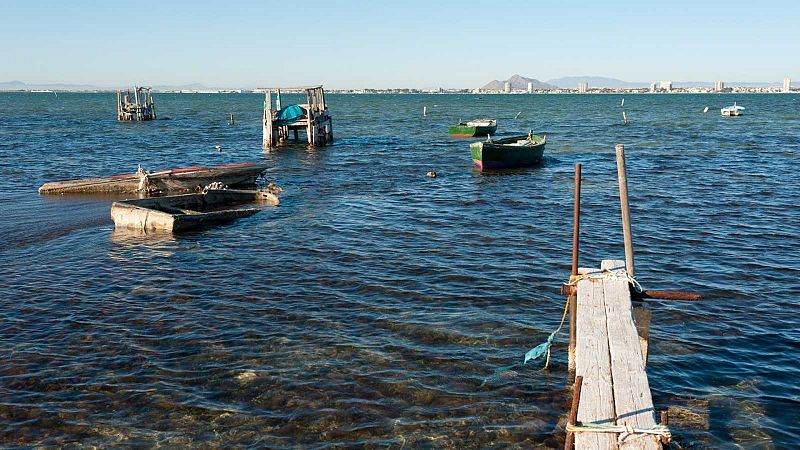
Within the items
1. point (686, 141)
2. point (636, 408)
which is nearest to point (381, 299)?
point (636, 408)

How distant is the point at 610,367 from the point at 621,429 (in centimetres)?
118

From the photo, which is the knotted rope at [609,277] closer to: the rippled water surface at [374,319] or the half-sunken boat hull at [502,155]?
the rippled water surface at [374,319]

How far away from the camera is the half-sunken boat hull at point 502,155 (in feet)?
111

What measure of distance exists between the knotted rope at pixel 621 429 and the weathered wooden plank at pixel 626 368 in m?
0.05

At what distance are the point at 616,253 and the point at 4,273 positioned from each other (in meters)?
15.8

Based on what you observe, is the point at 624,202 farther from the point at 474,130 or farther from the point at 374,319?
the point at 474,130

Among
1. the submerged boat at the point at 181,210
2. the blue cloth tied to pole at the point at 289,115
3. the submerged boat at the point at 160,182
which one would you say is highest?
the blue cloth tied to pole at the point at 289,115

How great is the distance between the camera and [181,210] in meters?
21.5

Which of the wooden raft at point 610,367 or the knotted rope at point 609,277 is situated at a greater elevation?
the knotted rope at point 609,277

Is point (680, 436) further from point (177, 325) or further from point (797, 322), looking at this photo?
point (177, 325)

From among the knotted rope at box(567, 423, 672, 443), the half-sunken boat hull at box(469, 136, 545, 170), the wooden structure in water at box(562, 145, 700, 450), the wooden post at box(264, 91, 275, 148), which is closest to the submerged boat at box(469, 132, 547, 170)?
the half-sunken boat hull at box(469, 136, 545, 170)

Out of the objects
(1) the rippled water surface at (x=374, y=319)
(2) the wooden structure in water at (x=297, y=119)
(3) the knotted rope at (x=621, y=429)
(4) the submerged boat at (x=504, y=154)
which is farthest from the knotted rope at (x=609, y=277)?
(2) the wooden structure in water at (x=297, y=119)

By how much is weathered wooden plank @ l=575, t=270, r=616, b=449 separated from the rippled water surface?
1770 mm

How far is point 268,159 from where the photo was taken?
132 feet
